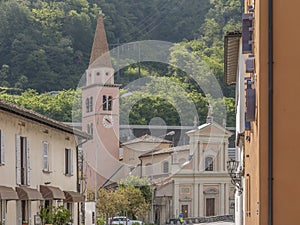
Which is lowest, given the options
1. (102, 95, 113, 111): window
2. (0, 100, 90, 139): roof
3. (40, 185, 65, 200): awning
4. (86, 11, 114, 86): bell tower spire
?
(40, 185, 65, 200): awning

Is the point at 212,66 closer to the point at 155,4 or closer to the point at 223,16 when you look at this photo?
the point at 223,16

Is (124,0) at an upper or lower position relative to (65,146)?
upper

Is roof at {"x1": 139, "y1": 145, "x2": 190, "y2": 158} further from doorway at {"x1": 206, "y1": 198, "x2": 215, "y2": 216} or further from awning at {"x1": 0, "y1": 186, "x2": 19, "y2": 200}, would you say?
awning at {"x1": 0, "y1": 186, "x2": 19, "y2": 200}

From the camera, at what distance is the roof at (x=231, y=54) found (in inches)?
1019

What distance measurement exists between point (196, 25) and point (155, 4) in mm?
9651

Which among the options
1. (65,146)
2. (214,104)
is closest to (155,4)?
(214,104)

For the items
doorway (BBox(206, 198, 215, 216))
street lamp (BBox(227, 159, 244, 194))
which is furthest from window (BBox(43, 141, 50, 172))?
doorway (BBox(206, 198, 215, 216))

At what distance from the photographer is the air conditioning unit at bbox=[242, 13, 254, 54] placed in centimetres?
1412

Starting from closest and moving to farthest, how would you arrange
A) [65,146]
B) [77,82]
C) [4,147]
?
[4,147]
[65,146]
[77,82]

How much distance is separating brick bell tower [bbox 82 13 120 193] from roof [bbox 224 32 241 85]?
5503 centimetres

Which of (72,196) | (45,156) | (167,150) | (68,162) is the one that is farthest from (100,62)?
(45,156)

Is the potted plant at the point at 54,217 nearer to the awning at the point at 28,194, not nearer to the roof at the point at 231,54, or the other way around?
the awning at the point at 28,194

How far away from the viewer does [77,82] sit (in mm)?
113125

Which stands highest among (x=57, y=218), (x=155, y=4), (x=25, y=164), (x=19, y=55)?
(x=155, y=4)
